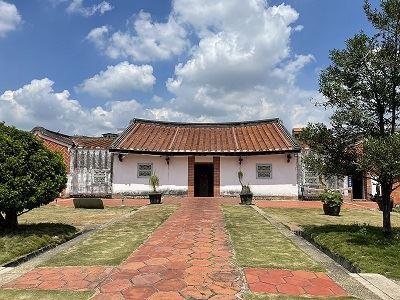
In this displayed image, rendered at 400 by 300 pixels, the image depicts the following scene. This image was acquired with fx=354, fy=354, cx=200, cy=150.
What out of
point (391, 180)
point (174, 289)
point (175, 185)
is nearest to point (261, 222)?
point (391, 180)

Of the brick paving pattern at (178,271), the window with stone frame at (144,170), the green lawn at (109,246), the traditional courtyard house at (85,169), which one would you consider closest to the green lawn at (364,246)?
the brick paving pattern at (178,271)

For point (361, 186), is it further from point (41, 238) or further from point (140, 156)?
point (41, 238)

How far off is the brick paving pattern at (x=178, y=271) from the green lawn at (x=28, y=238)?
2184 mm

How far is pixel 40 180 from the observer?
8.35 metres

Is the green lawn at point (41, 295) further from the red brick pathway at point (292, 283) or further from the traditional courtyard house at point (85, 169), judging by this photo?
the traditional courtyard house at point (85, 169)

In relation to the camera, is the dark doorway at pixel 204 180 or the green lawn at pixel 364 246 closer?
the green lawn at pixel 364 246

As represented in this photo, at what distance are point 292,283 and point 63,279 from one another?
10.8 feet

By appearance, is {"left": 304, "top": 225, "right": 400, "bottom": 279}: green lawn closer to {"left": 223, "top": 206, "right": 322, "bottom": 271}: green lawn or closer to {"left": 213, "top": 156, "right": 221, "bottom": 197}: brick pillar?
{"left": 223, "top": 206, "right": 322, "bottom": 271}: green lawn

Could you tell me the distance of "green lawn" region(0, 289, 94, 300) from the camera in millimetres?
4404

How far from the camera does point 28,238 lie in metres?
7.69

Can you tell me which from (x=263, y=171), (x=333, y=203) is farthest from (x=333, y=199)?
(x=263, y=171)

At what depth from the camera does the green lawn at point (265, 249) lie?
6036 millimetres

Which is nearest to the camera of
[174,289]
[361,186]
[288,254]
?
[174,289]

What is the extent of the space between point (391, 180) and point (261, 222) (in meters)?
4.12
